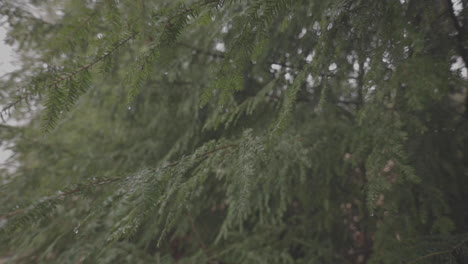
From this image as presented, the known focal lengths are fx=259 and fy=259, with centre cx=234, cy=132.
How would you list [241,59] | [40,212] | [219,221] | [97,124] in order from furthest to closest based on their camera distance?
[219,221]
[97,124]
[241,59]
[40,212]

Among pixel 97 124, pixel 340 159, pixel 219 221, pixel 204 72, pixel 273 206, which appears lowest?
pixel 219 221

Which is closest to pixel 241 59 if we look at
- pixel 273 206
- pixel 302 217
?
pixel 273 206

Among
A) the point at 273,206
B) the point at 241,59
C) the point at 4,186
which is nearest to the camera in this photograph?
the point at 241,59

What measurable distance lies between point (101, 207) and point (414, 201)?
1.93m

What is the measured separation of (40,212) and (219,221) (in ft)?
8.32

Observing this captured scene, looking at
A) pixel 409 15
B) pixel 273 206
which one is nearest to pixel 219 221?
pixel 273 206

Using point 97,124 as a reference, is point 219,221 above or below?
below

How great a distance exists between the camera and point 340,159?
2.24m

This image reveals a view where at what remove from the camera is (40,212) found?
855mm

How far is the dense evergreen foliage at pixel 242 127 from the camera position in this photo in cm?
87

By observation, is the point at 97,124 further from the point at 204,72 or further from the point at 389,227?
the point at 389,227

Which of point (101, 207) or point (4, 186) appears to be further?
point (4, 186)

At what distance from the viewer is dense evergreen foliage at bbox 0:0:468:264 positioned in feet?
2.85

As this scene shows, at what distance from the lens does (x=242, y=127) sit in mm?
2252
